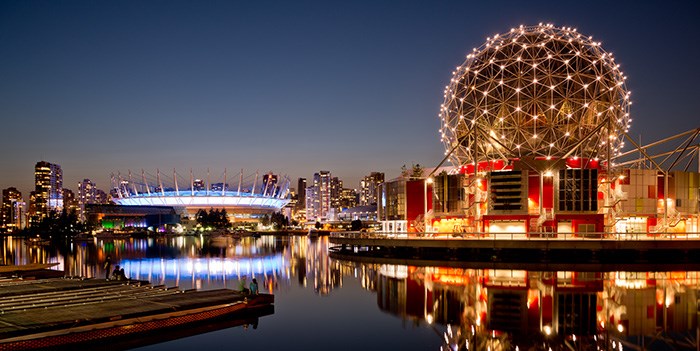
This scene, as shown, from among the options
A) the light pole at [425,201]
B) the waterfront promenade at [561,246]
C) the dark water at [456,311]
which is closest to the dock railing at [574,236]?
the waterfront promenade at [561,246]

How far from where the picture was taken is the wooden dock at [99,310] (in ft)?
58.3

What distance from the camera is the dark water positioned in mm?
19219

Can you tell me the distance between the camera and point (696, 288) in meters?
29.6

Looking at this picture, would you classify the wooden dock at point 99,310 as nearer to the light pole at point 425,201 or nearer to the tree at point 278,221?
the light pole at point 425,201

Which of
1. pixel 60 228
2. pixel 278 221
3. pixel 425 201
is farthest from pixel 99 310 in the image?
pixel 278 221

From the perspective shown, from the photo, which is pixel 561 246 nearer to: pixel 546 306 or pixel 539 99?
pixel 539 99

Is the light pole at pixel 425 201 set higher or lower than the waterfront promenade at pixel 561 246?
higher

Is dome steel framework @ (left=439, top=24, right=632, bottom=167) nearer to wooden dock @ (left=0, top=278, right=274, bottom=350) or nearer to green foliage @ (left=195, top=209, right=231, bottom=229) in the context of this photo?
wooden dock @ (left=0, top=278, right=274, bottom=350)

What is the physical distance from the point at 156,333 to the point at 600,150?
1781 inches

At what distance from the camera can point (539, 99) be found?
5391 cm

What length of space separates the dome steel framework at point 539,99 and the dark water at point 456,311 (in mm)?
16753

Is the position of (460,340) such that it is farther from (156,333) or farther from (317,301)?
(317,301)

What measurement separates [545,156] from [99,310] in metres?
41.8

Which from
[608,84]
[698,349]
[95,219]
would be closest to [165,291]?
[698,349]
